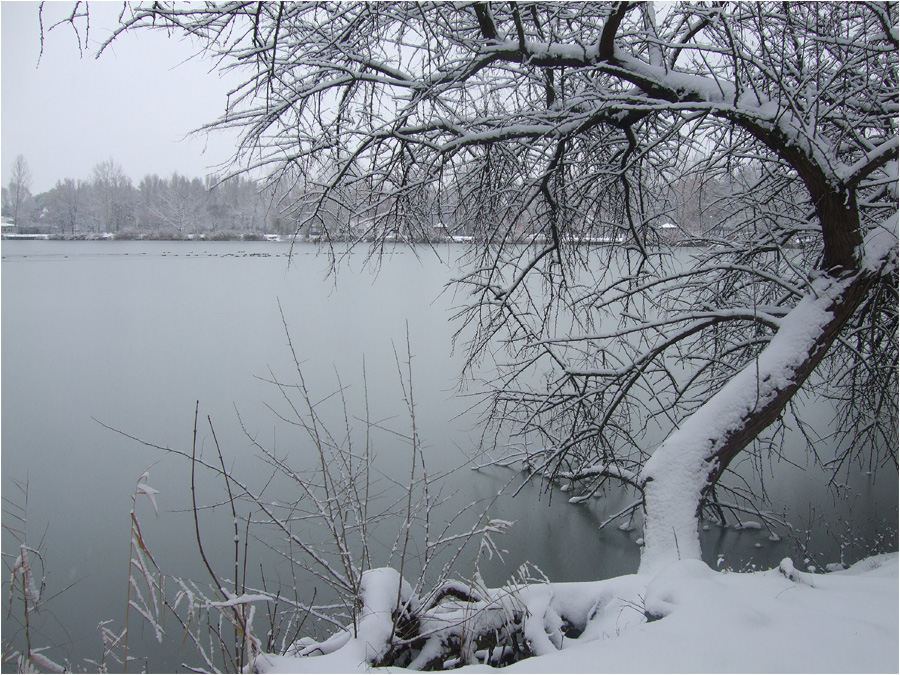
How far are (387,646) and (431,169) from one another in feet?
9.39

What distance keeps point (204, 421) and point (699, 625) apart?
574 centimetres

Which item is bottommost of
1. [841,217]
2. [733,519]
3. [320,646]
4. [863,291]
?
[733,519]

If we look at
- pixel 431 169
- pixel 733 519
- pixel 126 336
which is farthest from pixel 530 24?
pixel 126 336

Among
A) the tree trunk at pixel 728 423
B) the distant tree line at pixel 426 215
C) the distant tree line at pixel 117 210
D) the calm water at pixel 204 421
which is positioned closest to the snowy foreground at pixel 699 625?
the tree trunk at pixel 728 423

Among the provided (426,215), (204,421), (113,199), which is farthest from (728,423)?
(113,199)

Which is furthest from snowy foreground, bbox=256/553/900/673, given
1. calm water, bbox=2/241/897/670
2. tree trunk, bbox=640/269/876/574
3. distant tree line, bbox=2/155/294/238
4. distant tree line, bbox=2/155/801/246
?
distant tree line, bbox=2/155/294/238

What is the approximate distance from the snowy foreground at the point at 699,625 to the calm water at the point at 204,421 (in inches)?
29.8

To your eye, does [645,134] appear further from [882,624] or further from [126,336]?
[126,336]

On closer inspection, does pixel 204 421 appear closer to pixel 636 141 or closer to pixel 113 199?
pixel 636 141

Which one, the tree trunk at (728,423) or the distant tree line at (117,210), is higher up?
the distant tree line at (117,210)

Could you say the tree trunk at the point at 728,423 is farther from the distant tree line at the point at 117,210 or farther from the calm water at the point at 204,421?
the distant tree line at the point at 117,210

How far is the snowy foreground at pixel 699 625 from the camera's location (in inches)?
60.4

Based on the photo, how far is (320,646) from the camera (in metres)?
2.01

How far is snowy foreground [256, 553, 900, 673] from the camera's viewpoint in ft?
5.03
